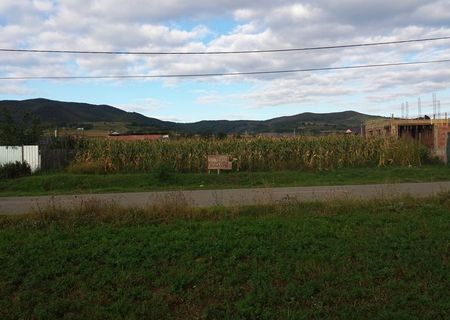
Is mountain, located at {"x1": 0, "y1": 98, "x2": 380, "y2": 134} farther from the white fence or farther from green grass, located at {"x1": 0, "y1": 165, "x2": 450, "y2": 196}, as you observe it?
green grass, located at {"x1": 0, "y1": 165, "x2": 450, "y2": 196}

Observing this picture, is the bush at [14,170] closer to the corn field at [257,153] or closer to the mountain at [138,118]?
the corn field at [257,153]

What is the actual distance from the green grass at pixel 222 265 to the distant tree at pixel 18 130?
70.5ft

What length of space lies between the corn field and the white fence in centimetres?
233

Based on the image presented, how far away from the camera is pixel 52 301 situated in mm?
6266

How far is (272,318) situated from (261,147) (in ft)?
75.9

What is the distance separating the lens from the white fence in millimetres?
28609

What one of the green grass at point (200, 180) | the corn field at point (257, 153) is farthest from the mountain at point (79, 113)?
the green grass at point (200, 180)

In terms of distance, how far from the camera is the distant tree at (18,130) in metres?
29.7

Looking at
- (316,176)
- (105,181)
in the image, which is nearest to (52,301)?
(105,181)

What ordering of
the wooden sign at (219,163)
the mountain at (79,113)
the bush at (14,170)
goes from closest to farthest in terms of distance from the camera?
1. the wooden sign at (219,163)
2. the bush at (14,170)
3. the mountain at (79,113)

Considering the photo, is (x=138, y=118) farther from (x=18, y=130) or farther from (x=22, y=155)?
(x=22, y=155)

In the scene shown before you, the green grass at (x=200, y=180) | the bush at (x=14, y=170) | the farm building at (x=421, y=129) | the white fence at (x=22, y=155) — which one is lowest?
the green grass at (x=200, y=180)

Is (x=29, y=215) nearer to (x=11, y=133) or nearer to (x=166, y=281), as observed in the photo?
(x=166, y=281)

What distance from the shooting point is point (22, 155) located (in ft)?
94.3
